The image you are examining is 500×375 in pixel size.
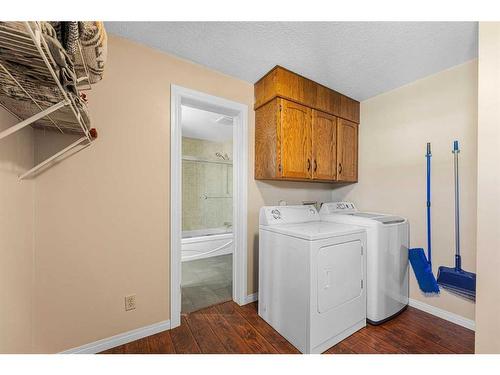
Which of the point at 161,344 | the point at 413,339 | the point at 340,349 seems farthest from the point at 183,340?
the point at 413,339

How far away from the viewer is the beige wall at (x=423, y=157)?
70.1 inches

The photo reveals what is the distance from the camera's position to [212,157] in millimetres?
4375

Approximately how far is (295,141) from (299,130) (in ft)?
0.43

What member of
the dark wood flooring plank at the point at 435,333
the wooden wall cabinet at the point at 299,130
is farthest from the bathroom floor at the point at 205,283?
the dark wood flooring plank at the point at 435,333

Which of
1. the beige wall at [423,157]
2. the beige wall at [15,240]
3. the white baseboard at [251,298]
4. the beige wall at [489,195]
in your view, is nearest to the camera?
the beige wall at [15,240]

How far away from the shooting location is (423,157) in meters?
2.06

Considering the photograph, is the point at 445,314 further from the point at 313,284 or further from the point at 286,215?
the point at 286,215

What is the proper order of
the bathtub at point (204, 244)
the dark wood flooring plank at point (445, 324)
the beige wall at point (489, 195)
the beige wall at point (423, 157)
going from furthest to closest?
the bathtub at point (204, 244) < the beige wall at point (423, 157) < the dark wood flooring plank at point (445, 324) < the beige wall at point (489, 195)

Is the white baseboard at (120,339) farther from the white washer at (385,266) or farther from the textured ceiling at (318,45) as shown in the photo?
the textured ceiling at (318,45)

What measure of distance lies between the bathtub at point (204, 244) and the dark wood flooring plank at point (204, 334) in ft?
5.26

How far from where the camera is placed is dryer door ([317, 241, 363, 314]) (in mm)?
1501
